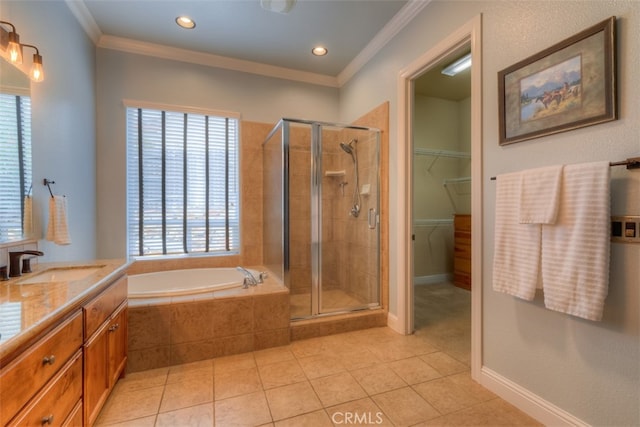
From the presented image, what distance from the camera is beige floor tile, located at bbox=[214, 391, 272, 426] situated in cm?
150

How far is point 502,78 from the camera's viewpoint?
5.44 ft

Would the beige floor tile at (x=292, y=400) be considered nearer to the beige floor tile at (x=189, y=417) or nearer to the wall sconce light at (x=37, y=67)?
the beige floor tile at (x=189, y=417)

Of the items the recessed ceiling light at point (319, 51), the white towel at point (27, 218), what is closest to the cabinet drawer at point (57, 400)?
the white towel at point (27, 218)

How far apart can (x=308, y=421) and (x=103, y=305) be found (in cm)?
127

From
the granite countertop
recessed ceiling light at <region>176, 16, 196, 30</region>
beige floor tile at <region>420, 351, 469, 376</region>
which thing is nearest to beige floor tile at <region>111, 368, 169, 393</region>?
the granite countertop

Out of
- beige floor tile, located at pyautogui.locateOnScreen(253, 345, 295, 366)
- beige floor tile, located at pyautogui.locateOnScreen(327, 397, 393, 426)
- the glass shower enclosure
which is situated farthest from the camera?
the glass shower enclosure

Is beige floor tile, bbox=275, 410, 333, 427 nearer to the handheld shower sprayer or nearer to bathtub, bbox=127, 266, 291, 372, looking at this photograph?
bathtub, bbox=127, 266, 291, 372

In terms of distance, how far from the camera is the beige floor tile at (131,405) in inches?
60.2

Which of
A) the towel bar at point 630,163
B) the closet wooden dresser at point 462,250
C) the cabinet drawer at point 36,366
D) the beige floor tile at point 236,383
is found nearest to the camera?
the cabinet drawer at point 36,366

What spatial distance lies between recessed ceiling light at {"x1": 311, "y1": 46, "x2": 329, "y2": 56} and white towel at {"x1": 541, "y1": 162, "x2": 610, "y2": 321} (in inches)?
101

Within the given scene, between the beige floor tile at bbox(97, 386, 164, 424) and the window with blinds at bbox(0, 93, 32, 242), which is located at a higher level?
the window with blinds at bbox(0, 93, 32, 242)

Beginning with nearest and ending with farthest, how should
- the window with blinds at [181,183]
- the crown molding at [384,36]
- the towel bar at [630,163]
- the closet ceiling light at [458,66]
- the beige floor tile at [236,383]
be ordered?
1. the towel bar at [630,163]
2. the beige floor tile at [236,383]
3. the crown molding at [384,36]
4. the closet ceiling light at [458,66]
5. the window with blinds at [181,183]

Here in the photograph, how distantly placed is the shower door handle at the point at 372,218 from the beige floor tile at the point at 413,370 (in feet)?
4.16

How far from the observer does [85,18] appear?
8.03ft
